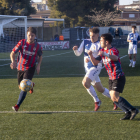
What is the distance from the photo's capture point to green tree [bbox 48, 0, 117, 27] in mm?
52375

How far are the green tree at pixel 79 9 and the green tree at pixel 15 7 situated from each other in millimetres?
6849

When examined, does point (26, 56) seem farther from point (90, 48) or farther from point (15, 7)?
point (15, 7)

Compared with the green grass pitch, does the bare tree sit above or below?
above

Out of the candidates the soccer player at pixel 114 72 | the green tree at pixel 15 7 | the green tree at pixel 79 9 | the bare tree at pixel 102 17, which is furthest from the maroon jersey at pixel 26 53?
the bare tree at pixel 102 17

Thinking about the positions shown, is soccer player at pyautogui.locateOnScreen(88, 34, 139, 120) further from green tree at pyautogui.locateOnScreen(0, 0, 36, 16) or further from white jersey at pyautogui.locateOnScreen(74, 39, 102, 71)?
green tree at pyautogui.locateOnScreen(0, 0, 36, 16)

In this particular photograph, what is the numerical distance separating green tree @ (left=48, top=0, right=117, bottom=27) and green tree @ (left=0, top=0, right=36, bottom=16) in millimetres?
6849

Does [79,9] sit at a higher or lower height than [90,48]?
higher

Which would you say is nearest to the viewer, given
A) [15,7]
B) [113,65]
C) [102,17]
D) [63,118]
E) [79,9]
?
[113,65]

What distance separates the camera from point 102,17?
54.6 m

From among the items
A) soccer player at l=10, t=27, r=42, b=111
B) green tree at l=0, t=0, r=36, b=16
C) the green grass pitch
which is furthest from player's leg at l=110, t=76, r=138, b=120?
green tree at l=0, t=0, r=36, b=16

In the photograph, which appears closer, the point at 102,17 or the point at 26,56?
the point at 26,56

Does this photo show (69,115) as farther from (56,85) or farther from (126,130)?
(56,85)

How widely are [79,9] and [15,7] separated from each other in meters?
11.7

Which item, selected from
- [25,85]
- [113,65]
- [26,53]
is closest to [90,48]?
[113,65]
